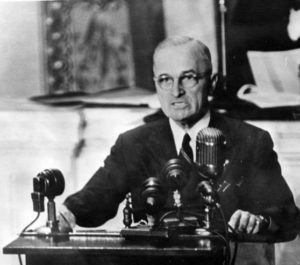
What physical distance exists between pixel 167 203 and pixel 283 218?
420 mm

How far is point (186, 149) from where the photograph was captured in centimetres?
192

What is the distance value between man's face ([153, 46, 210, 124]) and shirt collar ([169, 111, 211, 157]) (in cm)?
2

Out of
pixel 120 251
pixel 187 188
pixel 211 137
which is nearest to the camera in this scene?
pixel 120 251

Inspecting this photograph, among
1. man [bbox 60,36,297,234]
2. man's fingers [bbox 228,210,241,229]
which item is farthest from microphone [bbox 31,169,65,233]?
man's fingers [bbox 228,210,241,229]

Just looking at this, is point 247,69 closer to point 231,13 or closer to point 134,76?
point 231,13

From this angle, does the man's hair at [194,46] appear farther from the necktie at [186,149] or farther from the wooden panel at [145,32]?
the necktie at [186,149]

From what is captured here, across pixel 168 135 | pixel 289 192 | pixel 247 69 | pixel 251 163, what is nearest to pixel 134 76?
pixel 168 135

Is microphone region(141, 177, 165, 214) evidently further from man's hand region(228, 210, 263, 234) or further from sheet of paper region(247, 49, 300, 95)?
sheet of paper region(247, 49, 300, 95)

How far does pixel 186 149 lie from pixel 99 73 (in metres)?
0.43

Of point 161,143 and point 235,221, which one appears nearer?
point 235,221

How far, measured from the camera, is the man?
1.87 metres

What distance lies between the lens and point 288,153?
6.18ft

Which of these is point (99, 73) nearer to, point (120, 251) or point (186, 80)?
point (186, 80)

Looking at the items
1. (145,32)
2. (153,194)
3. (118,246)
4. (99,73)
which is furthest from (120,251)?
(145,32)
